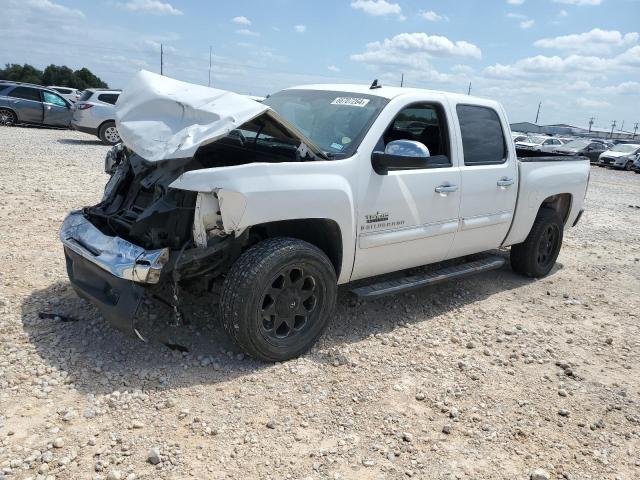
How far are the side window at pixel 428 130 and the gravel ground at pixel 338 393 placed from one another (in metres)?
1.38

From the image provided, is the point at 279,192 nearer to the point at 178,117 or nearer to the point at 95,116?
the point at 178,117

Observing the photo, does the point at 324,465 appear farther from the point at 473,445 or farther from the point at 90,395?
the point at 90,395

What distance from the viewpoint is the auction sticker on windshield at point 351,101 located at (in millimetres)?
4353

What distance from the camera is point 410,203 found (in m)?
4.29

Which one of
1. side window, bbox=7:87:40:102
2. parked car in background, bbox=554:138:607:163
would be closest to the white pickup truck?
side window, bbox=7:87:40:102

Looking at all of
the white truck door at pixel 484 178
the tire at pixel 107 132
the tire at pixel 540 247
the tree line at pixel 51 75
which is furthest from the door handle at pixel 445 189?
the tree line at pixel 51 75

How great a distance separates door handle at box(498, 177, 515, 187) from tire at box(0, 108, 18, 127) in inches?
749

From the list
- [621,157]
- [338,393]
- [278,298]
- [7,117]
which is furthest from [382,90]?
[621,157]

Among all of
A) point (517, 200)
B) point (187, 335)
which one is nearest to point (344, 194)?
point (187, 335)

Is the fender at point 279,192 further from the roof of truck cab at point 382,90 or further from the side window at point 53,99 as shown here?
the side window at point 53,99

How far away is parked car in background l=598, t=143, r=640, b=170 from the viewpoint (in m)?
27.6

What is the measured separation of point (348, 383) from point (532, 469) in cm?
120

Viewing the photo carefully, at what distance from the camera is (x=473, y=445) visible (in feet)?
10.2

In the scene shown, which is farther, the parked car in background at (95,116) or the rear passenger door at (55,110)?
the rear passenger door at (55,110)
